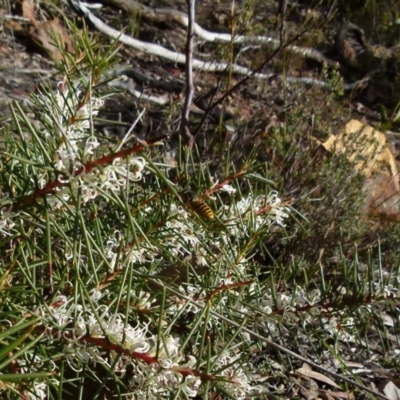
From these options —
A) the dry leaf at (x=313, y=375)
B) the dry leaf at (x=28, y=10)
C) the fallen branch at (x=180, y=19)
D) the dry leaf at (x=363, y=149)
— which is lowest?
the dry leaf at (x=313, y=375)

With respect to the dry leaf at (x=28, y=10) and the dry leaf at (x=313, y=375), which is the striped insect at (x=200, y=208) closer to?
the dry leaf at (x=313, y=375)

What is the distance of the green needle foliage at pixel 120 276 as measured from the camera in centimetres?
132

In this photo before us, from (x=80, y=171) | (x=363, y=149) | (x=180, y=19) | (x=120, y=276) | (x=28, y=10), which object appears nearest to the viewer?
(x=80, y=171)

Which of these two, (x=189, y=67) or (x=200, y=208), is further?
(x=189, y=67)

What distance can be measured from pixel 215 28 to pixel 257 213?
210 inches

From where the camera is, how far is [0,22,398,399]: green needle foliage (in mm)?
1321

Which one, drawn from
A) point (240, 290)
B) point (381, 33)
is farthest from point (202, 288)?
point (381, 33)

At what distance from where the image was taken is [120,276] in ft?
5.34

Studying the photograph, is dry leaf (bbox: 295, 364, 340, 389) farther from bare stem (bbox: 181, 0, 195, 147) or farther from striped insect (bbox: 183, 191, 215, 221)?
striped insect (bbox: 183, 191, 215, 221)

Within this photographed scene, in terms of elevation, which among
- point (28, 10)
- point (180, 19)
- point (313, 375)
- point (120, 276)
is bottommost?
point (313, 375)

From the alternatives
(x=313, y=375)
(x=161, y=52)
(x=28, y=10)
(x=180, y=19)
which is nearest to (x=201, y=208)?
(x=313, y=375)

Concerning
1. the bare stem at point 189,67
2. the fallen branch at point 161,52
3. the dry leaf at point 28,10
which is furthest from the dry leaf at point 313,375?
the dry leaf at point 28,10

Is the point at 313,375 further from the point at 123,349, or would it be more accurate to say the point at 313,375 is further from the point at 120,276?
the point at 123,349

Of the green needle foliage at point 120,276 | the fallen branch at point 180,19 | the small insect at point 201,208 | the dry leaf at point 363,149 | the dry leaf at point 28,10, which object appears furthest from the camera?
the fallen branch at point 180,19
